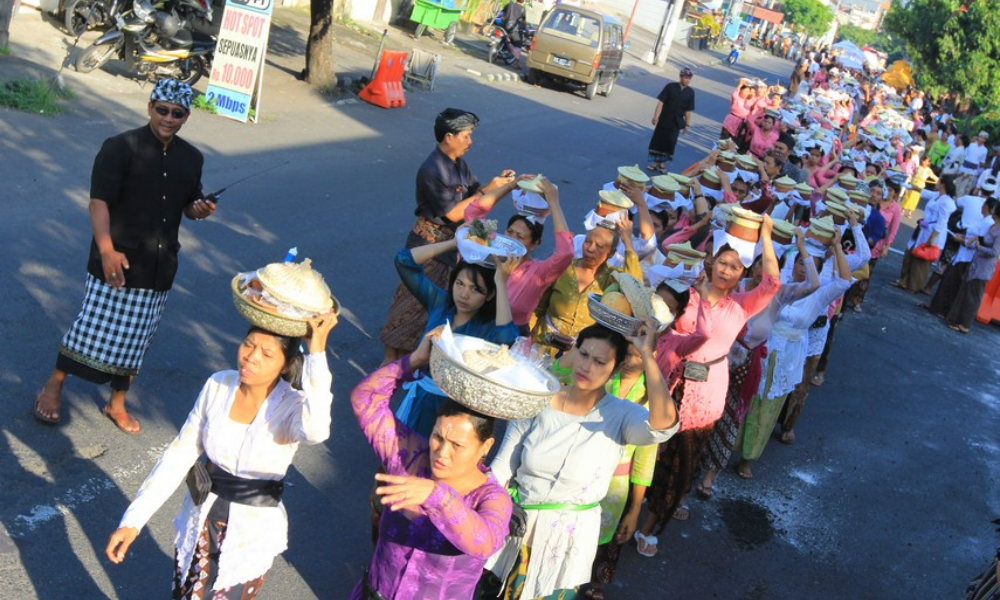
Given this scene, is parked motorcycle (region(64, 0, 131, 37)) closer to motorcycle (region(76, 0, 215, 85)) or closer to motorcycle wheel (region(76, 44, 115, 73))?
motorcycle (region(76, 0, 215, 85))

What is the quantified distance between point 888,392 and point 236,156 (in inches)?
294

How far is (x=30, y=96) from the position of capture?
38.9 ft

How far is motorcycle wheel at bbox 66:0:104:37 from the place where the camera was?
14735 millimetres

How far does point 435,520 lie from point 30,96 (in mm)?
10424

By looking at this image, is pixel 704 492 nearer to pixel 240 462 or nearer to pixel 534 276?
pixel 534 276

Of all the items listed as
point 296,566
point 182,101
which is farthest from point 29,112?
point 296,566

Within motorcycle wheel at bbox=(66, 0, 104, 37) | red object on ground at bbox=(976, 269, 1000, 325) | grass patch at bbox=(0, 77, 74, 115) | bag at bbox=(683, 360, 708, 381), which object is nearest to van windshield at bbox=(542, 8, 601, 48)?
red object on ground at bbox=(976, 269, 1000, 325)

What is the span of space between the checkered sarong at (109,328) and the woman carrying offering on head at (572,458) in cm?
220

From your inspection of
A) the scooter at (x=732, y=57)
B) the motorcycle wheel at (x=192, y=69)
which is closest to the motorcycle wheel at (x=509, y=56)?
the motorcycle wheel at (x=192, y=69)

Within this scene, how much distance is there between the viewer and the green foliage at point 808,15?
103m

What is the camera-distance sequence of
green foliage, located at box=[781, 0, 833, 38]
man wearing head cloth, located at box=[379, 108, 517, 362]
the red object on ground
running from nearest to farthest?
man wearing head cloth, located at box=[379, 108, 517, 362], the red object on ground, green foliage, located at box=[781, 0, 833, 38]

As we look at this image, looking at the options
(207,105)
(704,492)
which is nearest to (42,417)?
(704,492)

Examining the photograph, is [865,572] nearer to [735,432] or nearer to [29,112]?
[735,432]

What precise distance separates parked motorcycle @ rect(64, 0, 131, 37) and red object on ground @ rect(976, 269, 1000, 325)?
1282cm
